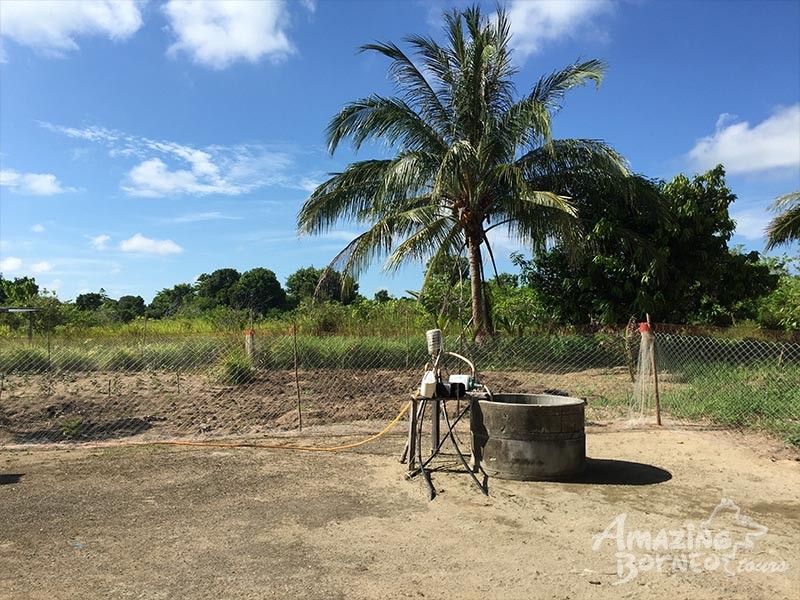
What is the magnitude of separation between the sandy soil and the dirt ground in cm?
164

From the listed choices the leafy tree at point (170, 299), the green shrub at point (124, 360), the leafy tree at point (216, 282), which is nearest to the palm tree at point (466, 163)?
the green shrub at point (124, 360)

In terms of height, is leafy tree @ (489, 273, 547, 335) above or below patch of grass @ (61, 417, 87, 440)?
above

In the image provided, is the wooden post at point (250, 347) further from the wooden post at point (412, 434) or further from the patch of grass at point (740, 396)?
the patch of grass at point (740, 396)

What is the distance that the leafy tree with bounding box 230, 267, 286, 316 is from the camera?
52.8 m

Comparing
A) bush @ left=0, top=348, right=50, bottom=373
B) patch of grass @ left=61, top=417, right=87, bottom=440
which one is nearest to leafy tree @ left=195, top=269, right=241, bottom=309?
bush @ left=0, top=348, right=50, bottom=373

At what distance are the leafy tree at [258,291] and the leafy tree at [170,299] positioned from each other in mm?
4095

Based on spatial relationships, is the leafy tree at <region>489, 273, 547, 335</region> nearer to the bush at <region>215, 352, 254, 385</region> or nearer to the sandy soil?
the sandy soil

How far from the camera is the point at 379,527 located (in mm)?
4684

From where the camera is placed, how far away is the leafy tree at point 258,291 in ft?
173

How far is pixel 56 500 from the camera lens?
537 centimetres

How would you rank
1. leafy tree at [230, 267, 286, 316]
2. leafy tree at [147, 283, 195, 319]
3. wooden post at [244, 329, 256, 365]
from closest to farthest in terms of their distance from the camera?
wooden post at [244, 329, 256, 365]
leafy tree at [147, 283, 195, 319]
leafy tree at [230, 267, 286, 316]

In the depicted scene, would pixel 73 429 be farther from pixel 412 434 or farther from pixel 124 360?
pixel 124 360

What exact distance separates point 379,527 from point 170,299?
50785 mm

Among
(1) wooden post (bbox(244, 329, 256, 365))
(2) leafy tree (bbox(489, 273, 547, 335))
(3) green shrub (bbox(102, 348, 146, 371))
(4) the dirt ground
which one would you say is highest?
(2) leafy tree (bbox(489, 273, 547, 335))
